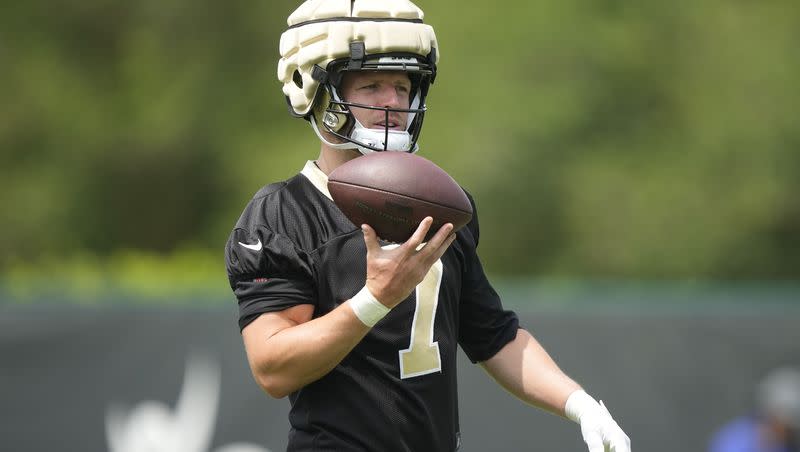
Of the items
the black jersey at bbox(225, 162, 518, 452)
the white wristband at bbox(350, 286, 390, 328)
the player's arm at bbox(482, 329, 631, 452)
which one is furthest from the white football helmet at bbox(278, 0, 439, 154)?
the player's arm at bbox(482, 329, 631, 452)

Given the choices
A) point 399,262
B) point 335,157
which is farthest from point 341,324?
point 335,157

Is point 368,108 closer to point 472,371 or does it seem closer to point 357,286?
point 357,286

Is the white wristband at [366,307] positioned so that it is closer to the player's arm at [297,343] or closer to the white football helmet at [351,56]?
the player's arm at [297,343]

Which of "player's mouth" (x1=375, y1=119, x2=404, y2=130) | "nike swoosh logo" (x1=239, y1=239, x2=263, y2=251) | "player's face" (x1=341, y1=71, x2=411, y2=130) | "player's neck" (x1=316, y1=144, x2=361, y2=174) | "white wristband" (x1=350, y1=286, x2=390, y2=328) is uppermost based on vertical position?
"player's face" (x1=341, y1=71, x2=411, y2=130)

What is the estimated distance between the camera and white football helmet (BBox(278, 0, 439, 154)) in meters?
3.17

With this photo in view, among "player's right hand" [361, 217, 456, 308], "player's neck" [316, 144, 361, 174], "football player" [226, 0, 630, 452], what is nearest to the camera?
"player's right hand" [361, 217, 456, 308]

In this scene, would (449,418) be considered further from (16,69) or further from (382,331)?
(16,69)

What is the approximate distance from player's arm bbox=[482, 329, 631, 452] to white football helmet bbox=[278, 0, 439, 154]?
26.2 inches

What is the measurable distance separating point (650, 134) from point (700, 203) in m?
1.16

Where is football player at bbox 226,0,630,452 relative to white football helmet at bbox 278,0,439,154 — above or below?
below

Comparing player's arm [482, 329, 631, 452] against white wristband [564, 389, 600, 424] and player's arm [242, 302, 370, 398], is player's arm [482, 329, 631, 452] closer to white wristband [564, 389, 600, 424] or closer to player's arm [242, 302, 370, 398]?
white wristband [564, 389, 600, 424]

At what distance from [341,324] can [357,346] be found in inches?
11.2

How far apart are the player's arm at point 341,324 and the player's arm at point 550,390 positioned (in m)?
0.66

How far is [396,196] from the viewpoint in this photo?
283 centimetres
